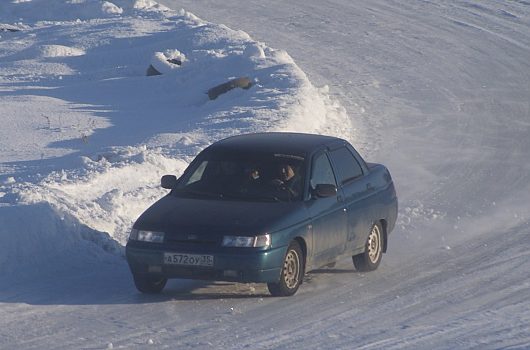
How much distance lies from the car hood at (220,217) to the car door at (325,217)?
23cm

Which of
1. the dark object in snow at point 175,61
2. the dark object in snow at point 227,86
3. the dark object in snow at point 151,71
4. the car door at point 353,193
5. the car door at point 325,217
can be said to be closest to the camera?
the car door at point 325,217

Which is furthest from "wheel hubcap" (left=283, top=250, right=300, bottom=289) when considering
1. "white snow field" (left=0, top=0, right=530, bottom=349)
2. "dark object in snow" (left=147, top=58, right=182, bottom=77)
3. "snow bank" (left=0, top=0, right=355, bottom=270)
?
"dark object in snow" (left=147, top=58, right=182, bottom=77)

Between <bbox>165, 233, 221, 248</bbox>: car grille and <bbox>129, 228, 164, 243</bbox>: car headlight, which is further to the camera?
<bbox>129, 228, 164, 243</bbox>: car headlight

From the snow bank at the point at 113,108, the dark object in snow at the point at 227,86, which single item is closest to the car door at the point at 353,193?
the snow bank at the point at 113,108

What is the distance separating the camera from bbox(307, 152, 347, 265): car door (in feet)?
36.4

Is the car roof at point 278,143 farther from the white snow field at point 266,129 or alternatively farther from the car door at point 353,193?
the white snow field at point 266,129

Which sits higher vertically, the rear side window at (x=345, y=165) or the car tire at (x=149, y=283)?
the rear side window at (x=345, y=165)

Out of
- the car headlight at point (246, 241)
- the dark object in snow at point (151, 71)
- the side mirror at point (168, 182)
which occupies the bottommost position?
the dark object in snow at point (151, 71)

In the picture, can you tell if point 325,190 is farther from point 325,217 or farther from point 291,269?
point 291,269

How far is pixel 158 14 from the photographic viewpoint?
35.0 meters

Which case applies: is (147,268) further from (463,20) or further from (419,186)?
(463,20)

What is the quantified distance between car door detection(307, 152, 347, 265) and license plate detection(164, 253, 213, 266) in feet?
3.82

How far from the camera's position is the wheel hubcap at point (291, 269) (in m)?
10.7

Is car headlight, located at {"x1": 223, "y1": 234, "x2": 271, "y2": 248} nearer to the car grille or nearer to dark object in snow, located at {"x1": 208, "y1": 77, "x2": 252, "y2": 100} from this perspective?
the car grille
